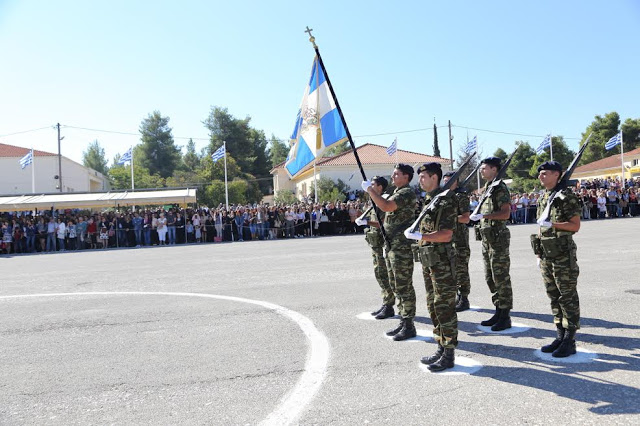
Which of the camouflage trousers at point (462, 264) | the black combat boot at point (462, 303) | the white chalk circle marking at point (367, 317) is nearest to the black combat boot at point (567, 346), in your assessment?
the camouflage trousers at point (462, 264)

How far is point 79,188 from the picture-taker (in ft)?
188

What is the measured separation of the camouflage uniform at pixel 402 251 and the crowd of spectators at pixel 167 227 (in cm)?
1729

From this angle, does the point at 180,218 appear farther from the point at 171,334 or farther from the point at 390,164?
the point at 390,164

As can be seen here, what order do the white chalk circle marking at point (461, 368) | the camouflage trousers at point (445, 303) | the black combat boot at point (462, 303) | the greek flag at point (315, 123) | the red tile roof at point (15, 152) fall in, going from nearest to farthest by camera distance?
the white chalk circle marking at point (461, 368)
the camouflage trousers at point (445, 303)
the black combat boot at point (462, 303)
the greek flag at point (315, 123)
the red tile roof at point (15, 152)

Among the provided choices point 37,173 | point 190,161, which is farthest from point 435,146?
→ point 37,173

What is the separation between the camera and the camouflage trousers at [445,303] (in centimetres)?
477

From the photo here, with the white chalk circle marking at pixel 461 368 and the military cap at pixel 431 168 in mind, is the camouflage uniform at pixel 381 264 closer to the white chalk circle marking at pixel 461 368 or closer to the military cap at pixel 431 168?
the military cap at pixel 431 168

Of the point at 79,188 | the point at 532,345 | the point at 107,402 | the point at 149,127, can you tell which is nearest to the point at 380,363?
the point at 532,345

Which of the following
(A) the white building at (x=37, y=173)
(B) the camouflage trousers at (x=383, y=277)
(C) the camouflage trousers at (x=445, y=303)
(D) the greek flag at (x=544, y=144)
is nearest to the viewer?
(C) the camouflage trousers at (x=445, y=303)

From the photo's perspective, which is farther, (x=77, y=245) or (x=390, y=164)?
(x=390, y=164)

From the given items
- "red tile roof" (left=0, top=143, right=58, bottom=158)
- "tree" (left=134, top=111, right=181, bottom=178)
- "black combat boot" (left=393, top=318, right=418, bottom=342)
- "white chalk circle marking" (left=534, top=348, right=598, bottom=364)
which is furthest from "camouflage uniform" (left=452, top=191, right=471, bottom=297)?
"tree" (left=134, top=111, right=181, bottom=178)

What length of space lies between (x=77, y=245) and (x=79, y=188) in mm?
38169

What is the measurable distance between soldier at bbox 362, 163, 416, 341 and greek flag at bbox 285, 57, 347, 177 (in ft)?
5.27

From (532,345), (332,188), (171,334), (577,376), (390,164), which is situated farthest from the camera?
(390,164)
